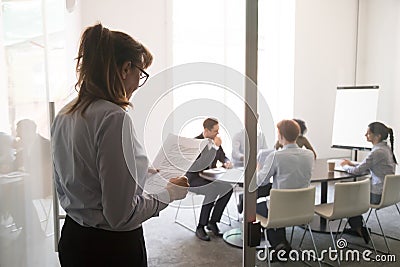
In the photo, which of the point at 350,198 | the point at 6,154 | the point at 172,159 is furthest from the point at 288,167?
the point at 6,154

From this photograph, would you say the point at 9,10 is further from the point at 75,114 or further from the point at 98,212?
the point at 98,212

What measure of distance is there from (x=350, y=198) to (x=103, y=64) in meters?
2.60

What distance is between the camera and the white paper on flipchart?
4.16 feet

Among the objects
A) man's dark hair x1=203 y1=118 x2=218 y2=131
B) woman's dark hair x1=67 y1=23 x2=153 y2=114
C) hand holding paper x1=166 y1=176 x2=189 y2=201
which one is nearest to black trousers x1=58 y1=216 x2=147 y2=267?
hand holding paper x1=166 y1=176 x2=189 y2=201

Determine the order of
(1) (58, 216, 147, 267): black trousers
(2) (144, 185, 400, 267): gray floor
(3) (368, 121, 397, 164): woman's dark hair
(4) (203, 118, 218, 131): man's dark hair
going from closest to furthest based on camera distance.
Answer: (1) (58, 216, 147, 267): black trousers < (4) (203, 118, 218, 131): man's dark hair < (2) (144, 185, 400, 267): gray floor < (3) (368, 121, 397, 164): woman's dark hair

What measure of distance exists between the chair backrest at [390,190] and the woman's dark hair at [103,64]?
2793mm

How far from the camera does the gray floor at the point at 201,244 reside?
9.36ft

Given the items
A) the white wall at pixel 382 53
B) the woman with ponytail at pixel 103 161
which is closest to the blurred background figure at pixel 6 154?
the woman with ponytail at pixel 103 161

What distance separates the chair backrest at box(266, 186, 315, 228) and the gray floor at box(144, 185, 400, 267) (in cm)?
31

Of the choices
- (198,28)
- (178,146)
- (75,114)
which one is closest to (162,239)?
(178,146)

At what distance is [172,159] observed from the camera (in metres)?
1.49

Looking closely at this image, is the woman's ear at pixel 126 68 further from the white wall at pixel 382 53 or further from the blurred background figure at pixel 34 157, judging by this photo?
the white wall at pixel 382 53

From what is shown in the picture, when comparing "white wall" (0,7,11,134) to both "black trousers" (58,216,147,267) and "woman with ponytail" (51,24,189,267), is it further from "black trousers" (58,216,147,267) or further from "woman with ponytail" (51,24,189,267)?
"black trousers" (58,216,147,267)

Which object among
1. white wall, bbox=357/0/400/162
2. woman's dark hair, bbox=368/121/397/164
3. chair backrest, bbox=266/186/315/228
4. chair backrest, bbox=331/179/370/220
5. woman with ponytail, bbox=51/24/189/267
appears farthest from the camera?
white wall, bbox=357/0/400/162
